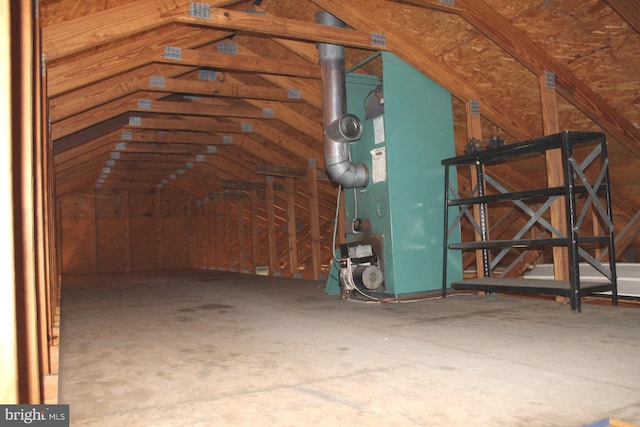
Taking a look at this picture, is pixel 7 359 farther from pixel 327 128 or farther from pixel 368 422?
pixel 327 128

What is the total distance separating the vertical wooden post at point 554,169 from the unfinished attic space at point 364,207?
2 cm

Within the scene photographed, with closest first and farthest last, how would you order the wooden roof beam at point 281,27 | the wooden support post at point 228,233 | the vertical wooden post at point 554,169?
the wooden roof beam at point 281,27
the vertical wooden post at point 554,169
the wooden support post at point 228,233

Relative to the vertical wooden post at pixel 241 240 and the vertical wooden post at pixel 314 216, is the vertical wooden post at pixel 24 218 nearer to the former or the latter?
the vertical wooden post at pixel 314 216

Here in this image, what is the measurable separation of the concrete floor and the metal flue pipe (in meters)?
1.40

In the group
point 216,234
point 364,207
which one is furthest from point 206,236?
point 364,207

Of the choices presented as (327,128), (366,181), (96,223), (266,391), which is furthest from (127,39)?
(96,223)

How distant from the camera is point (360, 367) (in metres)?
2.25

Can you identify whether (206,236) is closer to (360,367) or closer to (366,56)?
(366,56)

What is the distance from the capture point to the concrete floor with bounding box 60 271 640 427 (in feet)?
5.43

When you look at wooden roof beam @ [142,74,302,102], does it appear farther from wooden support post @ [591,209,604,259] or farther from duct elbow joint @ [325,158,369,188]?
wooden support post @ [591,209,604,259]

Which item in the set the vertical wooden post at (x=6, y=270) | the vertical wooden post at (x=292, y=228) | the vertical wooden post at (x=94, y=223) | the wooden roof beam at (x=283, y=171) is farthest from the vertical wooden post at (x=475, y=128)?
the vertical wooden post at (x=94, y=223)

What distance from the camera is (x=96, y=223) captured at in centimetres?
1278

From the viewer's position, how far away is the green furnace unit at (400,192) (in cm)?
463

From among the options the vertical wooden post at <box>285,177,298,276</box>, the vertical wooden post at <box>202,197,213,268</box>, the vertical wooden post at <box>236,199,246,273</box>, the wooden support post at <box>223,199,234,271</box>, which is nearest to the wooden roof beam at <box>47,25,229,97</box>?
the vertical wooden post at <box>285,177,298,276</box>
